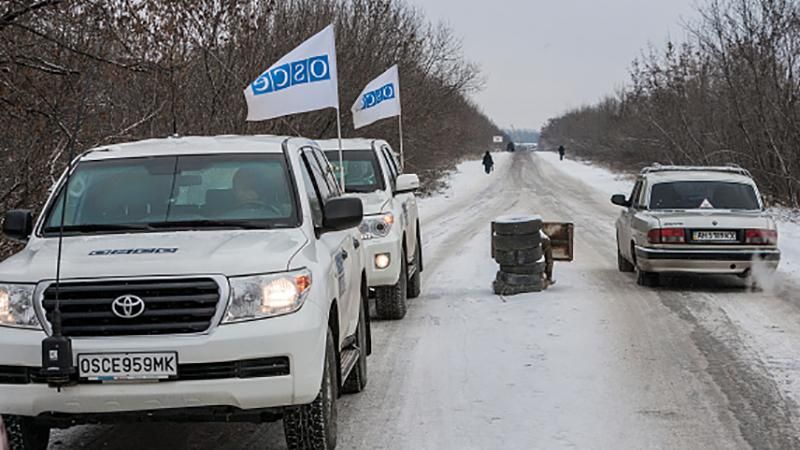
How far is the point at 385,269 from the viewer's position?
10.4 metres

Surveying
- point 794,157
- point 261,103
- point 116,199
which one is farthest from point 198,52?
point 794,157

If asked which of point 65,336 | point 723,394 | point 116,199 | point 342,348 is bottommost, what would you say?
point 723,394

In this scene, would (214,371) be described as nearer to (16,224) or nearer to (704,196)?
(16,224)

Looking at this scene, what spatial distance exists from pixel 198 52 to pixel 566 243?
7.69 meters

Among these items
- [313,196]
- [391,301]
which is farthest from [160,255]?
[391,301]

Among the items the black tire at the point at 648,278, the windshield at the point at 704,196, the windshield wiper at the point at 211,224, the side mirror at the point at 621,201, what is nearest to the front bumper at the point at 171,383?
the windshield wiper at the point at 211,224

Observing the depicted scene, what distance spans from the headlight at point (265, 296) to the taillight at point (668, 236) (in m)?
8.07

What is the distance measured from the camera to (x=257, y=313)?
5148 mm

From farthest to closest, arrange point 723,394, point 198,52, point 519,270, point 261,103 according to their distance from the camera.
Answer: point 198,52 < point 519,270 < point 261,103 < point 723,394

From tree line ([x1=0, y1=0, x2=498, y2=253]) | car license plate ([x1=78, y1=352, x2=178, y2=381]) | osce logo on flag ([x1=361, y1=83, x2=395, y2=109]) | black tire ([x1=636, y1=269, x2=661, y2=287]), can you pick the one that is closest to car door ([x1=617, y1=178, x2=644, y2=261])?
black tire ([x1=636, y1=269, x2=661, y2=287])

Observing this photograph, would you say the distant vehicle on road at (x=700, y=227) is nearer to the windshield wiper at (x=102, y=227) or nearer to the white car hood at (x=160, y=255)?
the white car hood at (x=160, y=255)

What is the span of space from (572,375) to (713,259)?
512cm

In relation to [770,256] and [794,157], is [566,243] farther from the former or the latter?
[794,157]

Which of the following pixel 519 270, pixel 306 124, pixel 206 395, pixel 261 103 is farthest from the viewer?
pixel 306 124
